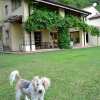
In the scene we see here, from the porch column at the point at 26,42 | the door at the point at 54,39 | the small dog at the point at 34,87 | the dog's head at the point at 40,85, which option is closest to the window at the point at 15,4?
the porch column at the point at 26,42

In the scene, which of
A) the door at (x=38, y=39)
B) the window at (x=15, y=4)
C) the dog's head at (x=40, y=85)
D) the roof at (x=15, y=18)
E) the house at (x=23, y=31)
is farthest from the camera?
the door at (x=38, y=39)

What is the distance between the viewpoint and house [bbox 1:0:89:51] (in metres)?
28.6

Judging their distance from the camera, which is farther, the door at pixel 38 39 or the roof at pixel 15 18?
the door at pixel 38 39

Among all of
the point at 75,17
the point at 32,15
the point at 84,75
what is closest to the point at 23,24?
the point at 32,15

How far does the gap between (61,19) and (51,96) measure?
Answer: 2210cm

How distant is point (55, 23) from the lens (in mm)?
28891

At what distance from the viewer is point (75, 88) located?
8766 millimetres

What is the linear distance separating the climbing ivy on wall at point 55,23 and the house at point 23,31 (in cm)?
75

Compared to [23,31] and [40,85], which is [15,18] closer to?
[23,31]

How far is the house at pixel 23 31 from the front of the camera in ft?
94.0

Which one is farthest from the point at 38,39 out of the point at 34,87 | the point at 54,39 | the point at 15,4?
the point at 34,87

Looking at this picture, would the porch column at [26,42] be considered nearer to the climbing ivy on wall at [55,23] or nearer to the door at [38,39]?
the climbing ivy on wall at [55,23]

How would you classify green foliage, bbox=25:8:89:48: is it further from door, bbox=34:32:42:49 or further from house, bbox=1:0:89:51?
door, bbox=34:32:42:49

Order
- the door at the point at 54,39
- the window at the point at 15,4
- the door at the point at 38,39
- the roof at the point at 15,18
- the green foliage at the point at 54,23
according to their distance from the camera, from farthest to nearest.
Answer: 1. the door at the point at 54,39
2. the door at the point at 38,39
3. the window at the point at 15,4
4. the roof at the point at 15,18
5. the green foliage at the point at 54,23
